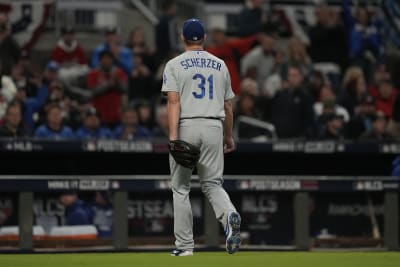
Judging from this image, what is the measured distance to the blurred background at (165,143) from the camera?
1341 centimetres

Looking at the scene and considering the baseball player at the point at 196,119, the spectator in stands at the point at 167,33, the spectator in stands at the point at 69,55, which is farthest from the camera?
the spectator in stands at the point at 167,33

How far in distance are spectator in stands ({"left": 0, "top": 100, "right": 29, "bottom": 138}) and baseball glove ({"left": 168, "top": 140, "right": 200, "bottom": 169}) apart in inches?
172

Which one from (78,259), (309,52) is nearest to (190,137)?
(78,259)

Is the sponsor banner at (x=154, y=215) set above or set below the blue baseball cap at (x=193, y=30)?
below

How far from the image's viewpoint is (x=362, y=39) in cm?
1817

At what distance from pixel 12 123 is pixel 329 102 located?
161 inches

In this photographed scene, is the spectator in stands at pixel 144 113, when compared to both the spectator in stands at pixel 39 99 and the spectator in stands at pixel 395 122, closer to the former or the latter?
the spectator in stands at pixel 39 99

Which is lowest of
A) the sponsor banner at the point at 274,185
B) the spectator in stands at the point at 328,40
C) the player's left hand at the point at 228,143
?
the sponsor banner at the point at 274,185

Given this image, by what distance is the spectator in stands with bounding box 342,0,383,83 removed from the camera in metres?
18.1

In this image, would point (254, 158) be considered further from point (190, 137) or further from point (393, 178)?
point (190, 137)

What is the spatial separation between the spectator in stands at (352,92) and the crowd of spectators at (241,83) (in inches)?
0.5

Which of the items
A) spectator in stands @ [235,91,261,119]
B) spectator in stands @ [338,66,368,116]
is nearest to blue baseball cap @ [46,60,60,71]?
spectator in stands @ [235,91,261,119]

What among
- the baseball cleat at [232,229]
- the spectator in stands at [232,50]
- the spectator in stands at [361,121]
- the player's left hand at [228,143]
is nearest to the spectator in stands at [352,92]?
the spectator in stands at [361,121]

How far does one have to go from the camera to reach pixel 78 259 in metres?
10.3
